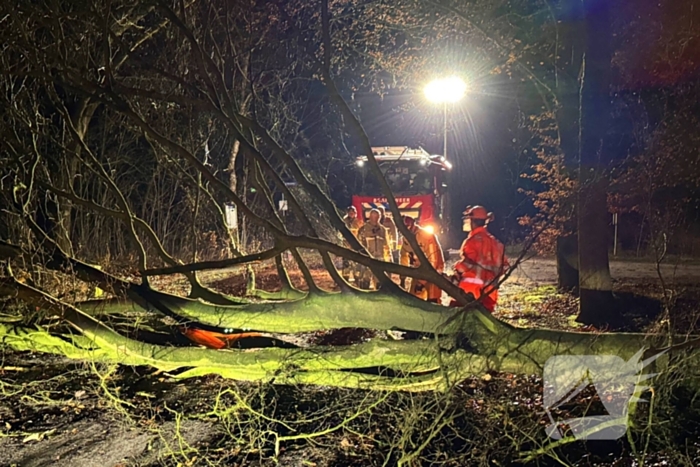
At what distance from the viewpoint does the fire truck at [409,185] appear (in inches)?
500

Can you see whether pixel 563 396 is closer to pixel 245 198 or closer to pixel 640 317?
pixel 640 317

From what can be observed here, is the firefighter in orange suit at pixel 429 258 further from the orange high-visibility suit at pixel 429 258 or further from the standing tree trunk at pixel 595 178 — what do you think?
the standing tree trunk at pixel 595 178

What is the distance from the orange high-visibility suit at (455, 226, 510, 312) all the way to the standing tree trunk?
1.65 m

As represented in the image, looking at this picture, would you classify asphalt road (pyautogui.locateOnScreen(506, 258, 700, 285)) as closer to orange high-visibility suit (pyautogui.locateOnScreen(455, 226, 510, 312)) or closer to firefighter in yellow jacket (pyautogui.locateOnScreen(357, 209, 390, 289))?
firefighter in yellow jacket (pyautogui.locateOnScreen(357, 209, 390, 289))

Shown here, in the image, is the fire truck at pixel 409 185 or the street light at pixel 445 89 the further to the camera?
the fire truck at pixel 409 185

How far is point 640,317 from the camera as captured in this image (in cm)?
683

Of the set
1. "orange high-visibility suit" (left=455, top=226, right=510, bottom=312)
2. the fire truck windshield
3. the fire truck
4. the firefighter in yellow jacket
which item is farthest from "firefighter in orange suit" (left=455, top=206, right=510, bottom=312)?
the fire truck windshield

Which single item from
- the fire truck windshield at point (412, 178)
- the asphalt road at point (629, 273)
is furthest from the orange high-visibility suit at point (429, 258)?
the fire truck windshield at point (412, 178)

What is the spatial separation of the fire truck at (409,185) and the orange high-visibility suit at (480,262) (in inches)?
266

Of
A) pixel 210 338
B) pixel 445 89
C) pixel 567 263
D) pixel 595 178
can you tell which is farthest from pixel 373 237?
pixel 210 338

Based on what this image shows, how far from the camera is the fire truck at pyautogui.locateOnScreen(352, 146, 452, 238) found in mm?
12703

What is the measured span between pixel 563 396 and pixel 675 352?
2.85ft

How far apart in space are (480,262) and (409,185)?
25.4 feet

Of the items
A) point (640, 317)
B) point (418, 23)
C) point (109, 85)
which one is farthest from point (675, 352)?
point (418, 23)
